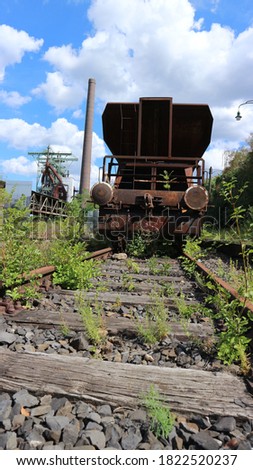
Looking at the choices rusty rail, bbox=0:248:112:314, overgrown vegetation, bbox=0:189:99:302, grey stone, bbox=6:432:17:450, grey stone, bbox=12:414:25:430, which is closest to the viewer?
grey stone, bbox=6:432:17:450

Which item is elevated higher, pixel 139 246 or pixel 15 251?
pixel 139 246

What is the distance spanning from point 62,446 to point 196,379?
2.31 ft

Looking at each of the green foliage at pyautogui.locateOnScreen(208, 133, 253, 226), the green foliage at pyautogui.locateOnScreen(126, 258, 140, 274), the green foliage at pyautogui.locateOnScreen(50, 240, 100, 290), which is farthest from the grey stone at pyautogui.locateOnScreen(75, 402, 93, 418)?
the green foliage at pyautogui.locateOnScreen(208, 133, 253, 226)

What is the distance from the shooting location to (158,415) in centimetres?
123

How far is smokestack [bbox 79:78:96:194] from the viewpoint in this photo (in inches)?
651

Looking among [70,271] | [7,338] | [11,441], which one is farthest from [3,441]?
[70,271]

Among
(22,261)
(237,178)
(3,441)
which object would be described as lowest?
(3,441)

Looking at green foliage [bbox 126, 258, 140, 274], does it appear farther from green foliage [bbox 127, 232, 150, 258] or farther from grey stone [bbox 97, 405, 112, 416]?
grey stone [bbox 97, 405, 112, 416]

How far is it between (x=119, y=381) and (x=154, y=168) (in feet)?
18.8

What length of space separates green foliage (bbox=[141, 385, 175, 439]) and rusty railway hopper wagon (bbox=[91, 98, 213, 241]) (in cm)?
472

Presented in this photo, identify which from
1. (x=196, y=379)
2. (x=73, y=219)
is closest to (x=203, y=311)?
(x=196, y=379)

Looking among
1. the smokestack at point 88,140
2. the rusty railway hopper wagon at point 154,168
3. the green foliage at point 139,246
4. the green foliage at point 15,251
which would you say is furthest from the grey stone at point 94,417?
the smokestack at point 88,140

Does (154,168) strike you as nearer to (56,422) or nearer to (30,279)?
(30,279)
